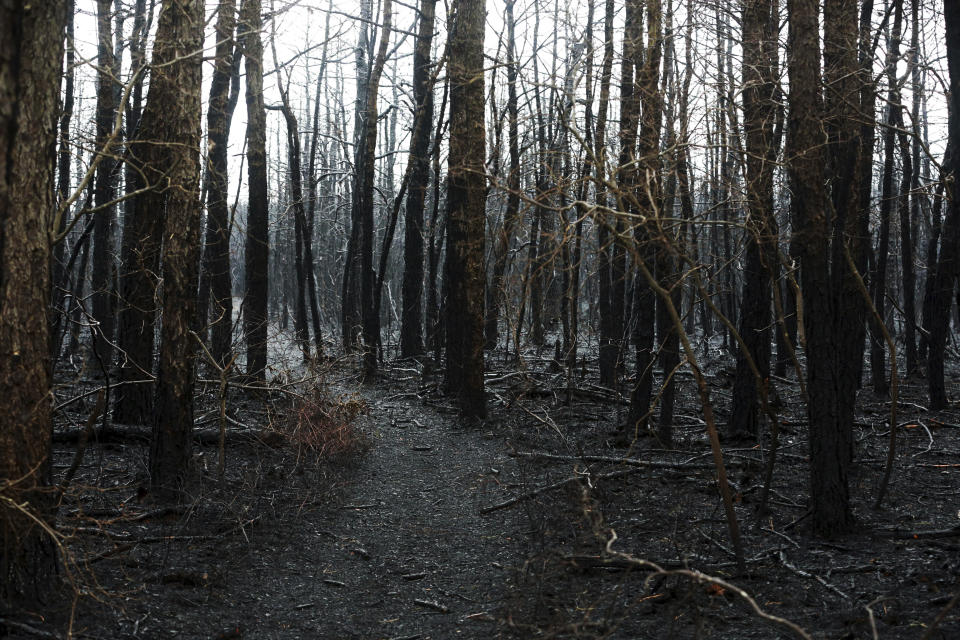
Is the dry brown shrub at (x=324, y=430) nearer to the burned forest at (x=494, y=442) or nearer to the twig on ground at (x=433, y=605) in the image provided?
the burned forest at (x=494, y=442)

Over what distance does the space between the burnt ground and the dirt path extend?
0.02 metres

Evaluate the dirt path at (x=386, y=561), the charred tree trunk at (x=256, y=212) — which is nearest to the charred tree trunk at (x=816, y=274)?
the dirt path at (x=386, y=561)

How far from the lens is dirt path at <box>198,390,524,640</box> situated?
4.81 meters

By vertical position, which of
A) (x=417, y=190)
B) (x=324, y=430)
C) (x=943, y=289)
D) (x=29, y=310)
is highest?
(x=417, y=190)

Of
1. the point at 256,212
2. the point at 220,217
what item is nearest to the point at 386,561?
the point at 220,217

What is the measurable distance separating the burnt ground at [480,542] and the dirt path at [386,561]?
2 centimetres

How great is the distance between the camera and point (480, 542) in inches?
252

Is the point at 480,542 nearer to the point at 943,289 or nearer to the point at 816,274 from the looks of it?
the point at 816,274

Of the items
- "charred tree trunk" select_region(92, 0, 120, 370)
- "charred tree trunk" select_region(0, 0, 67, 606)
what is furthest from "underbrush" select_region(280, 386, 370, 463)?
"charred tree trunk" select_region(92, 0, 120, 370)

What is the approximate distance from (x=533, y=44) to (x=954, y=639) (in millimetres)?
25773

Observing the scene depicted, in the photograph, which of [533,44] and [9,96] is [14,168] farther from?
[533,44]

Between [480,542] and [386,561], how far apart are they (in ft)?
2.86

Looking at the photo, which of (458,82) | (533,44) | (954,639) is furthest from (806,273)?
(533,44)

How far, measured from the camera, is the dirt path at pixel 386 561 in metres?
4.81
